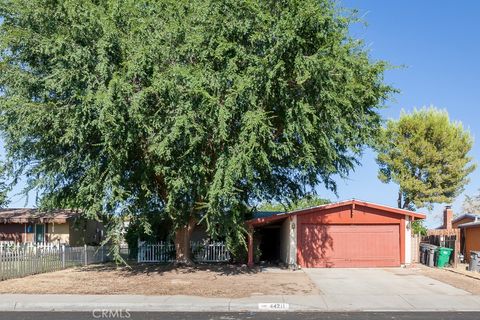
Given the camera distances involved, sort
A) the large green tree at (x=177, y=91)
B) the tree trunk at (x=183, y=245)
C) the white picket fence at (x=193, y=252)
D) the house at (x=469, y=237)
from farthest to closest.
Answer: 1. the house at (x=469, y=237)
2. the white picket fence at (x=193, y=252)
3. the tree trunk at (x=183, y=245)
4. the large green tree at (x=177, y=91)

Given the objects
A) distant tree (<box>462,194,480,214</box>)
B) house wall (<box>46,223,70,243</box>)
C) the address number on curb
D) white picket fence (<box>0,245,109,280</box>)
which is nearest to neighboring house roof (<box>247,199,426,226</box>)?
white picket fence (<box>0,245,109,280</box>)

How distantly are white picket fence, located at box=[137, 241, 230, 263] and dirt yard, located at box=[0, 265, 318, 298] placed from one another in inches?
154

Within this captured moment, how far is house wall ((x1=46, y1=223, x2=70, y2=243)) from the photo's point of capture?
33.0 m

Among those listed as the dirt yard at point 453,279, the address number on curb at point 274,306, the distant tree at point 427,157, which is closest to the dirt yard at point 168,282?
the address number on curb at point 274,306

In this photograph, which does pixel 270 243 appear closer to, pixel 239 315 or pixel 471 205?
pixel 239 315

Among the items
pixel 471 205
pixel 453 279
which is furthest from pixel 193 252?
pixel 471 205

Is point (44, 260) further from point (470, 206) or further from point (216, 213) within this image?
point (470, 206)

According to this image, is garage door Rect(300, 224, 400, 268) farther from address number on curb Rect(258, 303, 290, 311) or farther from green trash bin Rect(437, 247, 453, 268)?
address number on curb Rect(258, 303, 290, 311)

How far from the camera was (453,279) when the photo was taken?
66.6ft

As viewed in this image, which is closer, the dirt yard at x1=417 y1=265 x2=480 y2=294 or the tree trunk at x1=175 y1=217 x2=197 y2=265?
the dirt yard at x1=417 y1=265 x2=480 y2=294

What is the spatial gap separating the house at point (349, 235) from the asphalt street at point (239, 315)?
1266 centimetres

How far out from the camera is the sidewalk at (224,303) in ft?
44.4

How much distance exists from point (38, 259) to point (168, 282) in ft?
21.6

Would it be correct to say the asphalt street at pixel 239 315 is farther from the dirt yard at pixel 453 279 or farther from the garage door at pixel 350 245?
the garage door at pixel 350 245
